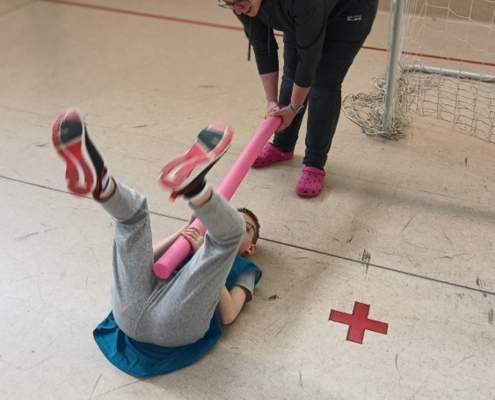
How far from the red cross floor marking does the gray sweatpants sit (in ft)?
1.18

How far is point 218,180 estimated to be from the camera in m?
2.08

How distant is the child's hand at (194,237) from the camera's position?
139 centimetres

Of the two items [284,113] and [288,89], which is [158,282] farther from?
[288,89]

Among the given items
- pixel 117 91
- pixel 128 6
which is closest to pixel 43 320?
pixel 117 91

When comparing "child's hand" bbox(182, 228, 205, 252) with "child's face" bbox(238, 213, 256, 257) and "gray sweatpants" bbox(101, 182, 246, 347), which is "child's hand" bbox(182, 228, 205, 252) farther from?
"child's face" bbox(238, 213, 256, 257)

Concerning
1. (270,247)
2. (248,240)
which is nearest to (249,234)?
(248,240)

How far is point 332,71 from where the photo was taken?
1.82m

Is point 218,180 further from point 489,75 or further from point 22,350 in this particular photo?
point 489,75

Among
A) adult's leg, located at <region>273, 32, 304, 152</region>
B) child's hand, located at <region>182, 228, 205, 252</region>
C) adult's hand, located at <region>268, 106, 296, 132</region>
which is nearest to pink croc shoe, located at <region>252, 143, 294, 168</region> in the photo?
adult's leg, located at <region>273, 32, 304, 152</region>

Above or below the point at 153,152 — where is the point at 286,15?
above

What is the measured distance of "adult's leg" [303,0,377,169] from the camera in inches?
67.7

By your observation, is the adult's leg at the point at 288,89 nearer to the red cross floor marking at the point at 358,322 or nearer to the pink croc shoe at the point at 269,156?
the pink croc shoe at the point at 269,156

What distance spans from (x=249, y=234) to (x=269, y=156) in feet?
1.90

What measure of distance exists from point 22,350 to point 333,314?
2.56 feet
